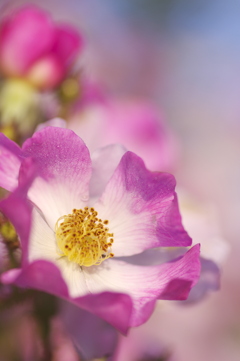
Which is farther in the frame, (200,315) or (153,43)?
(153,43)

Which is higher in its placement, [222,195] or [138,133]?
[138,133]

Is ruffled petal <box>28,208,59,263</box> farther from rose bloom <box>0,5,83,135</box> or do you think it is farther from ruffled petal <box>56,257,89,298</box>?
rose bloom <box>0,5,83,135</box>

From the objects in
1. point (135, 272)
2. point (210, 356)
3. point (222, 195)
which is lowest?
point (210, 356)

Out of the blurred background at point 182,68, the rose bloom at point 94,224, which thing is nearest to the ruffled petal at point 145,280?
the rose bloom at point 94,224

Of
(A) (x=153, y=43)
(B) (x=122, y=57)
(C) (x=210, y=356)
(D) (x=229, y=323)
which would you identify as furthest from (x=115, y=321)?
(A) (x=153, y=43)

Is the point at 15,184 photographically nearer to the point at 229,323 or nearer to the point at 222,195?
the point at 229,323

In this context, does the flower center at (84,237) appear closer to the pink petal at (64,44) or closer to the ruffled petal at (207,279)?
the ruffled petal at (207,279)
